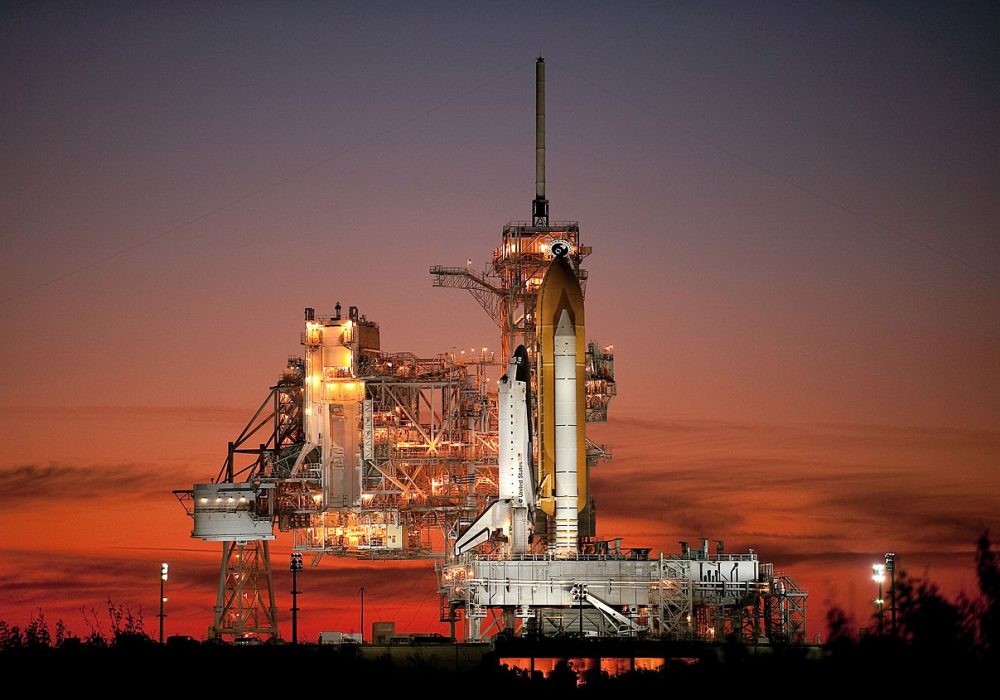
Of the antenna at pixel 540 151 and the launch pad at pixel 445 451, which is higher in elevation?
the antenna at pixel 540 151

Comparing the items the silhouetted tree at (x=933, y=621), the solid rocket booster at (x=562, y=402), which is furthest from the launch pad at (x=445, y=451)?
the silhouetted tree at (x=933, y=621)

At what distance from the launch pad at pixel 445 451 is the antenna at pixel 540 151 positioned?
0.08m

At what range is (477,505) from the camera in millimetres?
103812

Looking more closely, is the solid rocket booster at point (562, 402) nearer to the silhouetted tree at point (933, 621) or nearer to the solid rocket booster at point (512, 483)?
the solid rocket booster at point (512, 483)

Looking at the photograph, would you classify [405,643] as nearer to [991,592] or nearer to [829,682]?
[829,682]

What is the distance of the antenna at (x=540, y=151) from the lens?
347 feet

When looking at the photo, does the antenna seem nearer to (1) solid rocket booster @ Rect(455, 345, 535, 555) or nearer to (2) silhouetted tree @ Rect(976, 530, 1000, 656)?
(1) solid rocket booster @ Rect(455, 345, 535, 555)

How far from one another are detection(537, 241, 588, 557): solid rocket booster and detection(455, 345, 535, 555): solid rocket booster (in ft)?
2.89

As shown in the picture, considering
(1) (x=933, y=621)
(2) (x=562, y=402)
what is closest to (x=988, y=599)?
(1) (x=933, y=621)

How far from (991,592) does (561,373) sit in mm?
45411

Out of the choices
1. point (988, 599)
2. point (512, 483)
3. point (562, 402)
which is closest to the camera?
point (988, 599)

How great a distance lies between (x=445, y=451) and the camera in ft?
346

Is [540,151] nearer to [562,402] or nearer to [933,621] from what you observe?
[562,402]

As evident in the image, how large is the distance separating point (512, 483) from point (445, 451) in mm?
10155
